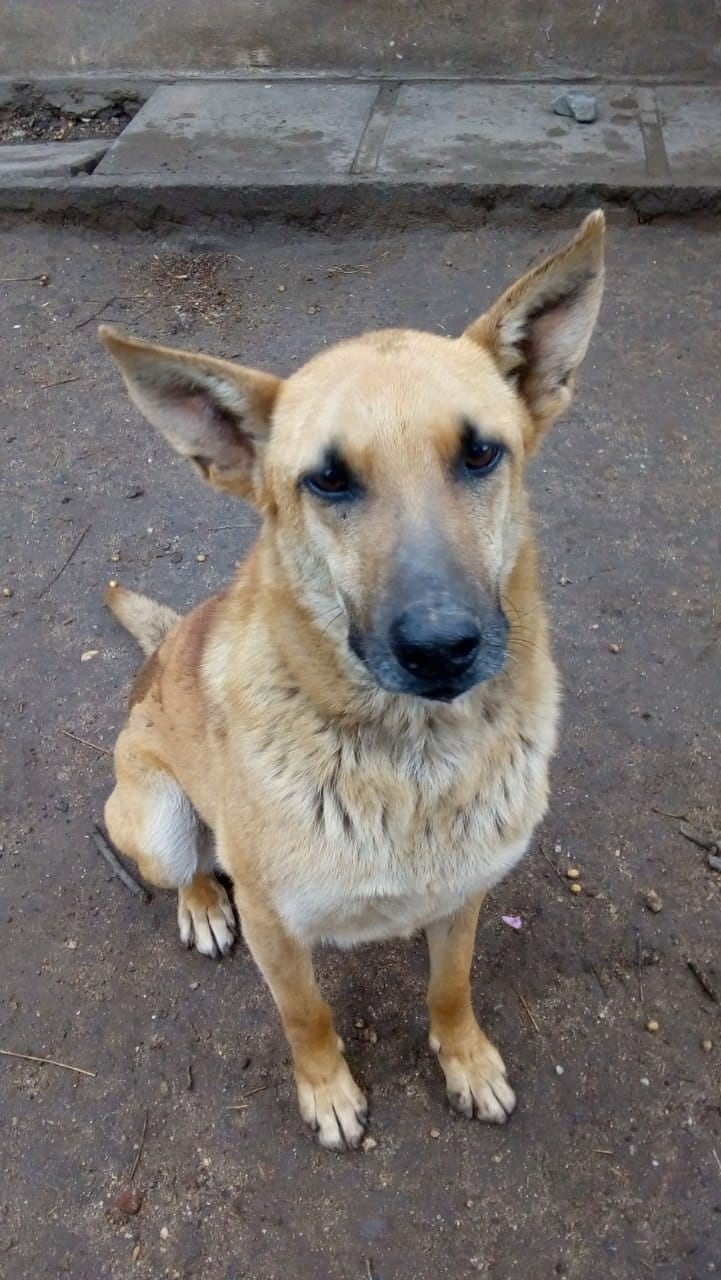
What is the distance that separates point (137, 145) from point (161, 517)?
11.7ft

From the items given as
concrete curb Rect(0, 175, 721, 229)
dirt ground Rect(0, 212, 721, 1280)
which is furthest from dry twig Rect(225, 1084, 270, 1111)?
concrete curb Rect(0, 175, 721, 229)

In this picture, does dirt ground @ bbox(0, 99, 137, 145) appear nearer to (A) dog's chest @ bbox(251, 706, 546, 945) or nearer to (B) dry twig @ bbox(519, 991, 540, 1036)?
(A) dog's chest @ bbox(251, 706, 546, 945)

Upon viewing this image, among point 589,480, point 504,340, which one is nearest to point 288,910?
point 504,340

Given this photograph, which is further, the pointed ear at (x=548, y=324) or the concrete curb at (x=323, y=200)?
the concrete curb at (x=323, y=200)

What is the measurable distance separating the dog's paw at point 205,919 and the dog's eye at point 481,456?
171 centimetres

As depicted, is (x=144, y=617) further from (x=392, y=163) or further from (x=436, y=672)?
(x=392, y=163)

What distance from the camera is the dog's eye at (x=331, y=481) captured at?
189 cm

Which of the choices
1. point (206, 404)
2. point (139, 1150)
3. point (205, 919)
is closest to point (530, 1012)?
point (205, 919)

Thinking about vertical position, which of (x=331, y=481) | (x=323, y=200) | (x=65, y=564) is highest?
(x=331, y=481)

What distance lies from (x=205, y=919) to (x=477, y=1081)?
97 centimetres

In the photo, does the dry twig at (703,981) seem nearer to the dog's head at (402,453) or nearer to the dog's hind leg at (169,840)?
the dog's hind leg at (169,840)

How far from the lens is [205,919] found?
2.96 m

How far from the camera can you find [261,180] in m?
6.10

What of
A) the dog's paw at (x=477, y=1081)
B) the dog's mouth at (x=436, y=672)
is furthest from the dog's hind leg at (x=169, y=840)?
the dog's mouth at (x=436, y=672)
